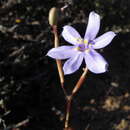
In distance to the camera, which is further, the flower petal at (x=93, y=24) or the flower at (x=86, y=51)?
the flower petal at (x=93, y=24)

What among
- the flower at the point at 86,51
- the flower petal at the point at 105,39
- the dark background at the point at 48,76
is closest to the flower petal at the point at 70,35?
the flower at the point at 86,51

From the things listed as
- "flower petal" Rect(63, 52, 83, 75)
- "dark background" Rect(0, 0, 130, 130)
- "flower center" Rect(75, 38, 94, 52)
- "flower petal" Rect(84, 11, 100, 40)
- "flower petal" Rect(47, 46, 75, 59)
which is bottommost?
"dark background" Rect(0, 0, 130, 130)

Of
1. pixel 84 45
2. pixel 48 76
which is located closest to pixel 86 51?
pixel 84 45

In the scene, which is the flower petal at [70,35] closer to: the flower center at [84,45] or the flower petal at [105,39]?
the flower center at [84,45]

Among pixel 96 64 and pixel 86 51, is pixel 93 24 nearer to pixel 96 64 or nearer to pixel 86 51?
pixel 86 51

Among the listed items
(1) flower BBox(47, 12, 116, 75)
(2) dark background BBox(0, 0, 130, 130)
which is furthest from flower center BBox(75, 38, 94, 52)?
(2) dark background BBox(0, 0, 130, 130)

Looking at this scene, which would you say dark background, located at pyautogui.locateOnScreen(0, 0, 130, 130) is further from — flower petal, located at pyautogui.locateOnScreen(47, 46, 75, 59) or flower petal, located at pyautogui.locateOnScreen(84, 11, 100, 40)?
flower petal, located at pyautogui.locateOnScreen(47, 46, 75, 59)
